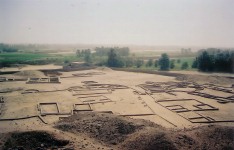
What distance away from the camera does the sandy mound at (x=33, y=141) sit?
955cm

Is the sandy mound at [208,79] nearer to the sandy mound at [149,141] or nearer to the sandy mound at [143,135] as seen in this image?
the sandy mound at [143,135]

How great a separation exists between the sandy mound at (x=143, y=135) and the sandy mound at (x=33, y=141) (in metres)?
1.58

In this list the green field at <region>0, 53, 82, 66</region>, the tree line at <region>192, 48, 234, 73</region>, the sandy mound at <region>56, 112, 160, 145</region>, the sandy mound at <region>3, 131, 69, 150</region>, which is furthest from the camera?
the green field at <region>0, 53, 82, 66</region>

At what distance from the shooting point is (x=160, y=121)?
15469mm

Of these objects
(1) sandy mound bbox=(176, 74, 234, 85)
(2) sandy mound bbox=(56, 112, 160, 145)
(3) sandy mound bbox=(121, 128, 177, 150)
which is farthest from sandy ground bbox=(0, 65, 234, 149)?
(1) sandy mound bbox=(176, 74, 234, 85)

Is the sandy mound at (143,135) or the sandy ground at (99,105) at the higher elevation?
the sandy mound at (143,135)

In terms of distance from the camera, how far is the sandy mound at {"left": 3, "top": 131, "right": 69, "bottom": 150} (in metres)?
9.55

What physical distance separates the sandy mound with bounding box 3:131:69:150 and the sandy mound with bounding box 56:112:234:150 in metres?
1.58

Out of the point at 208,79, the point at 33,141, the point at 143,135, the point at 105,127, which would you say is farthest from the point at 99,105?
the point at 208,79

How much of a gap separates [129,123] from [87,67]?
99.4ft

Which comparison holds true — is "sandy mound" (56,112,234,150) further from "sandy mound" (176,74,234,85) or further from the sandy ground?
"sandy mound" (176,74,234,85)

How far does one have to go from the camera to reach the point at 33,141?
32.3 ft

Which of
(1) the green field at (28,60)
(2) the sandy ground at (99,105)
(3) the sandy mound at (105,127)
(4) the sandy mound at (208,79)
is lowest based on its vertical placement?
(2) the sandy ground at (99,105)

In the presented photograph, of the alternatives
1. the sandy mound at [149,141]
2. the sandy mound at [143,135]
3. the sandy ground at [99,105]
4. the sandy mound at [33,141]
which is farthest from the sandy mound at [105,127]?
the sandy mound at [33,141]
